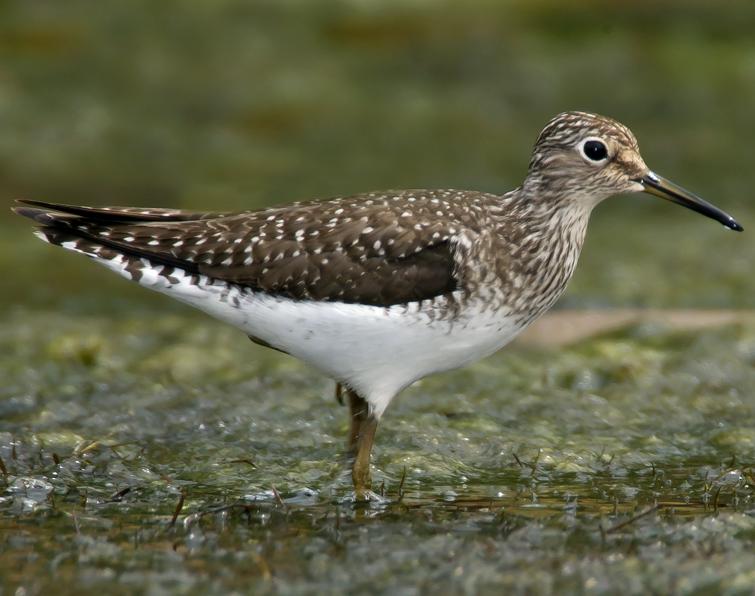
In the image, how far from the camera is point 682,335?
32.6 feet

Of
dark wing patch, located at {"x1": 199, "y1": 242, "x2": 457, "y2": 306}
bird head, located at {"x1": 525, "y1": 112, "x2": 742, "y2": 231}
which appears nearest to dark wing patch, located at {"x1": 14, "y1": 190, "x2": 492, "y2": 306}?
dark wing patch, located at {"x1": 199, "y1": 242, "x2": 457, "y2": 306}

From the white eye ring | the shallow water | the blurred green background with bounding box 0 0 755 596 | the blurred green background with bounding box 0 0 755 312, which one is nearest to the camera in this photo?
the shallow water

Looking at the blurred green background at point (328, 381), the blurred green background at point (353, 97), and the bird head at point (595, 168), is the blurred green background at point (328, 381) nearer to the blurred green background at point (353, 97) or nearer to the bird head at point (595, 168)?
the blurred green background at point (353, 97)

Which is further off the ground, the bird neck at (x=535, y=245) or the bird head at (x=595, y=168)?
the bird head at (x=595, y=168)

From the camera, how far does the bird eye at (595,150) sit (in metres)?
7.24

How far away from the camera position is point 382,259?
22.7 feet

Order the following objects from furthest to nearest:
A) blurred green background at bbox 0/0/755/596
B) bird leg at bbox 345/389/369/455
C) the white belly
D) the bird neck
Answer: bird leg at bbox 345/389/369/455 < the bird neck < the white belly < blurred green background at bbox 0/0/755/596

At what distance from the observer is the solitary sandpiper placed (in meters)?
6.82

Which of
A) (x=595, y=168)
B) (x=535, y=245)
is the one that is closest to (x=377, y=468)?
(x=535, y=245)

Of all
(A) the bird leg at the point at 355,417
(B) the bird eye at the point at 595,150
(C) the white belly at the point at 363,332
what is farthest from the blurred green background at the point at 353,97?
(C) the white belly at the point at 363,332

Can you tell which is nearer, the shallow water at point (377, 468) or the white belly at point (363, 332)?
the shallow water at point (377, 468)

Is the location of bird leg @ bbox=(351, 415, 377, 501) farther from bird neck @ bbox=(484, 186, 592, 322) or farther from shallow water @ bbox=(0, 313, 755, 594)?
bird neck @ bbox=(484, 186, 592, 322)

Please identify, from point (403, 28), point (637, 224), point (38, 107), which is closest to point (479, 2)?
point (403, 28)

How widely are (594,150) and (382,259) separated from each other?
53.5 inches
